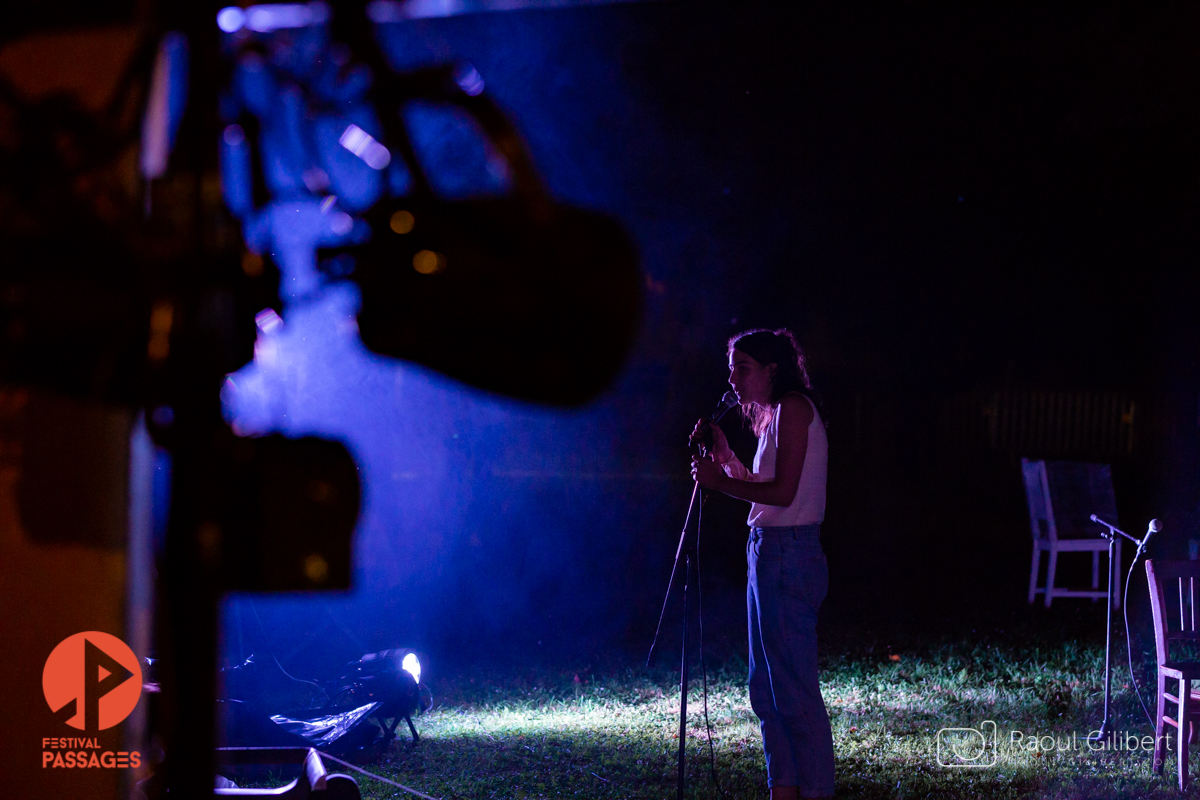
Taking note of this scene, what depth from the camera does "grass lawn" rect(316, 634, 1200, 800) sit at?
3.51 metres

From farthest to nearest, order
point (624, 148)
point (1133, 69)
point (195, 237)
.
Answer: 1. point (624, 148)
2. point (1133, 69)
3. point (195, 237)

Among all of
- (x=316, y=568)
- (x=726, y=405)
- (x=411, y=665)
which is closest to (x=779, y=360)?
(x=726, y=405)

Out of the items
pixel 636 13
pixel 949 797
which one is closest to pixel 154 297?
pixel 949 797

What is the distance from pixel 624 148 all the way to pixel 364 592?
A: 3918mm

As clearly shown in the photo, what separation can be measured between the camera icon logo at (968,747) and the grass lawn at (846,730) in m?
0.01

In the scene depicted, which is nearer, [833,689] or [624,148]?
[833,689]

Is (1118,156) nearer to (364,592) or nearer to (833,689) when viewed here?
(833,689)

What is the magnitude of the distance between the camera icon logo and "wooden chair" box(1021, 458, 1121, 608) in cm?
270

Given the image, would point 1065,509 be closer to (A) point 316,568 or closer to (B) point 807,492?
(B) point 807,492

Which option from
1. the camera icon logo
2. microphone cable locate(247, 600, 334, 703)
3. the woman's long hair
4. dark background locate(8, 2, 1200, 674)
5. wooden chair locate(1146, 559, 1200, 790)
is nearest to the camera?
the woman's long hair

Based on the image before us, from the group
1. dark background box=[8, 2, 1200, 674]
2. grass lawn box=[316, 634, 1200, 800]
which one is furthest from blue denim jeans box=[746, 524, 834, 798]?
dark background box=[8, 2, 1200, 674]

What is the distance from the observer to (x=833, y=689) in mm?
4941

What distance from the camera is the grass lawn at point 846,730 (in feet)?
11.5

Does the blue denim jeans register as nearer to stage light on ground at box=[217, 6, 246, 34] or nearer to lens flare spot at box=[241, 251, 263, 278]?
lens flare spot at box=[241, 251, 263, 278]
